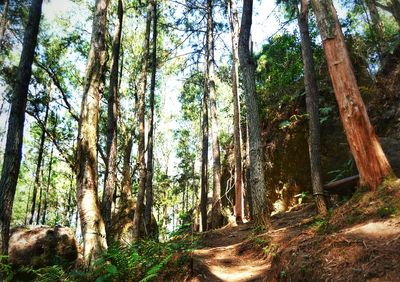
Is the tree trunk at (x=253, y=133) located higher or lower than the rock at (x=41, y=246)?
higher

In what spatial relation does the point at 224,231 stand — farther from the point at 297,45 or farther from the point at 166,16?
the point at 166,16

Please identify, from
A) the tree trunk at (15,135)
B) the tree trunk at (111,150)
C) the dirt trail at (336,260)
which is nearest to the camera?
the dirt trail at (336,260)

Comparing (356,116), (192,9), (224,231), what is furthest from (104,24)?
(192,9)

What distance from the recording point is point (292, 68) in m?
14.5

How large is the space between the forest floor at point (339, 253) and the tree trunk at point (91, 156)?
1.52 metres

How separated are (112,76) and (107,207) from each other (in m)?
4.77

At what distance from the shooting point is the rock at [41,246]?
1066 cm

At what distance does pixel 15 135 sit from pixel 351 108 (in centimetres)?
635

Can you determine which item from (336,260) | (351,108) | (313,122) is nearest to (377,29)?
(313,122)

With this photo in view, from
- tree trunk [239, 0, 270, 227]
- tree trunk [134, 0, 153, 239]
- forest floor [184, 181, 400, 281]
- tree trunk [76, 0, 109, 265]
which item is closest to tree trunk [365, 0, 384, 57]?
tree trunk [239, 0, 270, 227]

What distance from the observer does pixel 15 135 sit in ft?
21.0

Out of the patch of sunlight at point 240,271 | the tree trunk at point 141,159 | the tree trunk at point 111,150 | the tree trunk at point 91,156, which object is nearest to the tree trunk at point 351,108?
the patch of sunlight at point 240,271

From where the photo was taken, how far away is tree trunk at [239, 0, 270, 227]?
7.14 m

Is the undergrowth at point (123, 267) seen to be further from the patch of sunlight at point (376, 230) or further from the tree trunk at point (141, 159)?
the tree trunk at point (141, 159)
